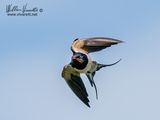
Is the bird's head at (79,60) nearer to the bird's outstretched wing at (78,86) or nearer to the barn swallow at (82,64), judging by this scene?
the barn swallow at (82,64)

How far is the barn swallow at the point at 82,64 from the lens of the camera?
47719mm

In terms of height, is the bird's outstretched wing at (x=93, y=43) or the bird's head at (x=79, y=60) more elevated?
the bird's outstretched wing at (x=93, y=43)

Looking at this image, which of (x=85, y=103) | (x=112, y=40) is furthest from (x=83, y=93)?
(x=112, y=40)

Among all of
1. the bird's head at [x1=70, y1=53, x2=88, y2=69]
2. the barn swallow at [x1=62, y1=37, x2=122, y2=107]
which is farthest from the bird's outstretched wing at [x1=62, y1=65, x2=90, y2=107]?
the bird's head at [x1=70, y1=53, x2=88, y2=69]

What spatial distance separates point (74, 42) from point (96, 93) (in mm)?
2832

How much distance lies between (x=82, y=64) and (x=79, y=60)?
25 centimetres

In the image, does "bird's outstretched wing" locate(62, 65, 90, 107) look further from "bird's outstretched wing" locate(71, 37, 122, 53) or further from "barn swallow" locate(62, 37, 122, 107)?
"bird's outstretched wing" locate(71, 37, 122, 53)

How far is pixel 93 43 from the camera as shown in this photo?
4962cm

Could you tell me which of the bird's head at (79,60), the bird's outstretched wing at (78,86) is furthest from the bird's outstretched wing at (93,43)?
the bird's outstretched wing at (78,86)

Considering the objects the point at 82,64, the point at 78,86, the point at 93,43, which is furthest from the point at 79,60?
the point at 78,86

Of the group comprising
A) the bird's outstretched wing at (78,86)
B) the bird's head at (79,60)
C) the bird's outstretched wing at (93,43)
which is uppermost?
the bird's outstretched wing at (93,43)

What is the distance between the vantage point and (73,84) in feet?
169

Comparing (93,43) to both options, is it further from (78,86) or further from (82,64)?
(78,86)

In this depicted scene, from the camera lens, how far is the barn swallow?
4772 centimetres
